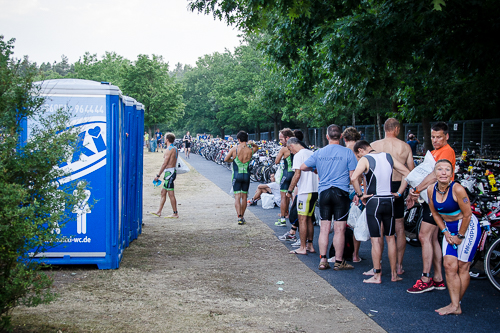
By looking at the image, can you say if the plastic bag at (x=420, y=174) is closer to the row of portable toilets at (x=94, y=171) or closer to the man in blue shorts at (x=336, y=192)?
the man in blue shorts at (x=336, y=192)

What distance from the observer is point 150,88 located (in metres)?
46.6

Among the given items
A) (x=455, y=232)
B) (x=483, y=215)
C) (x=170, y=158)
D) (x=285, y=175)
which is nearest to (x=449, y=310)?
(x=455, y=232)

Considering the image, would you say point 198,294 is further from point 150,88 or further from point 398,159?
point 150,88

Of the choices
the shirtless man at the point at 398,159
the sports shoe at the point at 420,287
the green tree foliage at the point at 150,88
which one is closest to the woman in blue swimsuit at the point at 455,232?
the sports shoe at the point at 420,287

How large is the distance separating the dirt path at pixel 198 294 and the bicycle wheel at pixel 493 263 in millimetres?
1719

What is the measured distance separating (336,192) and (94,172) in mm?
3151

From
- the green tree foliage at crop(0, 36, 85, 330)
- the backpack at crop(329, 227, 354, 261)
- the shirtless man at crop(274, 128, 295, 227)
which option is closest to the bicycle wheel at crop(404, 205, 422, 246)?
the backpack at crop(329, 227, 354, 261)

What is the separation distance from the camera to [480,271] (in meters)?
6.34

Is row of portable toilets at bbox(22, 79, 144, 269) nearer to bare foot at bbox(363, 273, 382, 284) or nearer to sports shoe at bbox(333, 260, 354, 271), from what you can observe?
sports shoe at bbox(333, 260, 354, 271)

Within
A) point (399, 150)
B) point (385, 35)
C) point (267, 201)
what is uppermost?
point (385, 35)

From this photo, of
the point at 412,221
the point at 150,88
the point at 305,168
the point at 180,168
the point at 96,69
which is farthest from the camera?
the point at 96,69

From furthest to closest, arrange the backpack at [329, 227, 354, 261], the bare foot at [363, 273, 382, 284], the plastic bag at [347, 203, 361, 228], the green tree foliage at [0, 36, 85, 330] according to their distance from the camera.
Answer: the plastic bag at [347, 203, 361, 228], the backpack at [329, 227, 354, 261], the bare foot at [363, 273, 382, 284], the green tree foliage at [0, 36, 85, 330]

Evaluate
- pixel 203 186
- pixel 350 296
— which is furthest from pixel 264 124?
pixel 350 296

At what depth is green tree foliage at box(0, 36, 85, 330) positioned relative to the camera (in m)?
3.35
